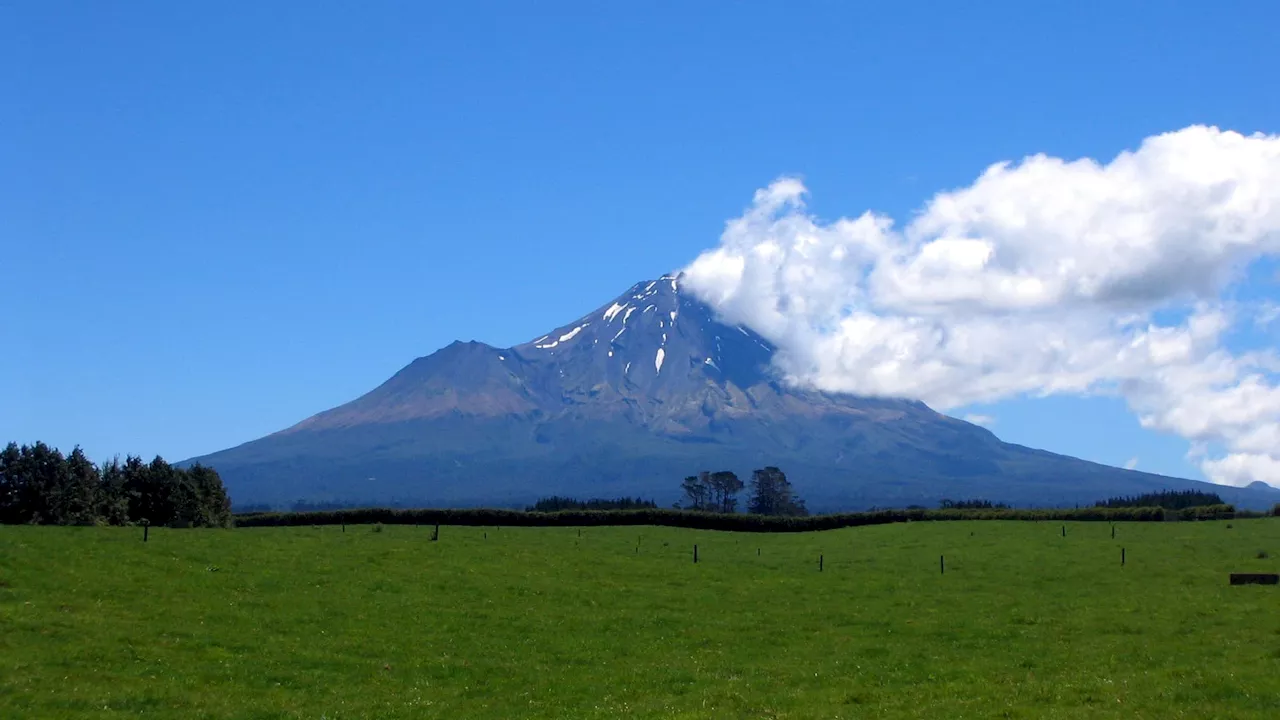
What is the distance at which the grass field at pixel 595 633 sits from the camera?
85.9 feet

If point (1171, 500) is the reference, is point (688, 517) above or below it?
below

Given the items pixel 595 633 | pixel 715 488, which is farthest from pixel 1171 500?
pixel 595 633

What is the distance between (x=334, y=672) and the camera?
30734mm

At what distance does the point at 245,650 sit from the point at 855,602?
24.1m

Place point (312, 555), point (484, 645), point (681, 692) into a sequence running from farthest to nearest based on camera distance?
point (312, 555) → point (484, 645) → point (681, 692)

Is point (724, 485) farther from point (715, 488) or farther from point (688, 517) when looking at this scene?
point (688, 517)

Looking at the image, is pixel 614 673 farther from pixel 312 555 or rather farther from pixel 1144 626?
pixel 312 555

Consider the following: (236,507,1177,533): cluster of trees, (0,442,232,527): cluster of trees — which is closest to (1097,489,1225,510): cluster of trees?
(236,507,1177,533): cluster of trees

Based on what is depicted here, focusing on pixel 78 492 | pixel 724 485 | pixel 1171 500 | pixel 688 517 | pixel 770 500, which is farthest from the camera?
pixel 724 485

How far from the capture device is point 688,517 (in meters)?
96.8

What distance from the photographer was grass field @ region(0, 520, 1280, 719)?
85.9 ft

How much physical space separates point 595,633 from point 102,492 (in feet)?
165

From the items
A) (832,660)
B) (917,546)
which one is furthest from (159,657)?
(917,546)

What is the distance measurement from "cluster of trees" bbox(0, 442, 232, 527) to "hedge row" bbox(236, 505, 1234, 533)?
10077 millimetres
